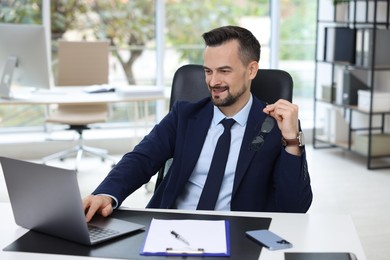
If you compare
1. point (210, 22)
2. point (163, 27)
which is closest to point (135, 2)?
point (163, 27)

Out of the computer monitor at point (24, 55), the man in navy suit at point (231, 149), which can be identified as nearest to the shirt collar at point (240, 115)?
the man in navy suit at point (231, 149)

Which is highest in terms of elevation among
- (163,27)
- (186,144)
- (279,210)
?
(163,27)

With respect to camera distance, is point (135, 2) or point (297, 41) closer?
point (135, 2)

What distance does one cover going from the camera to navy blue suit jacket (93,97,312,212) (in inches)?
85.0

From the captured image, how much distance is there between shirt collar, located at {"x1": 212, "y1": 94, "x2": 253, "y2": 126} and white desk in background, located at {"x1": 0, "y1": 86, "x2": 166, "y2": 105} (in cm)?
207

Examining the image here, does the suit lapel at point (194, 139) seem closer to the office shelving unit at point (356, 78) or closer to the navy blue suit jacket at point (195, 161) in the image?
the navy blue suit jacket at point (195, 161)

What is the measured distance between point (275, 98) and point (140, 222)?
2.83ft

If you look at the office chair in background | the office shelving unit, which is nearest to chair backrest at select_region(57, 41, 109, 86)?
the office chair in background

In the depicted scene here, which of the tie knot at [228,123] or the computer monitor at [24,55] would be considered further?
the computer monitor at [24,55]

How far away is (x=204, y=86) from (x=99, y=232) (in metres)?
0.97

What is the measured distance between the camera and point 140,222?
1.94m

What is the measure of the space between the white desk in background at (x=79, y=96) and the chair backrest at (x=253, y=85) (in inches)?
70.9

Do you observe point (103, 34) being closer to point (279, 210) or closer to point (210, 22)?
point (210, 22)

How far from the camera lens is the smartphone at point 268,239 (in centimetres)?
174
